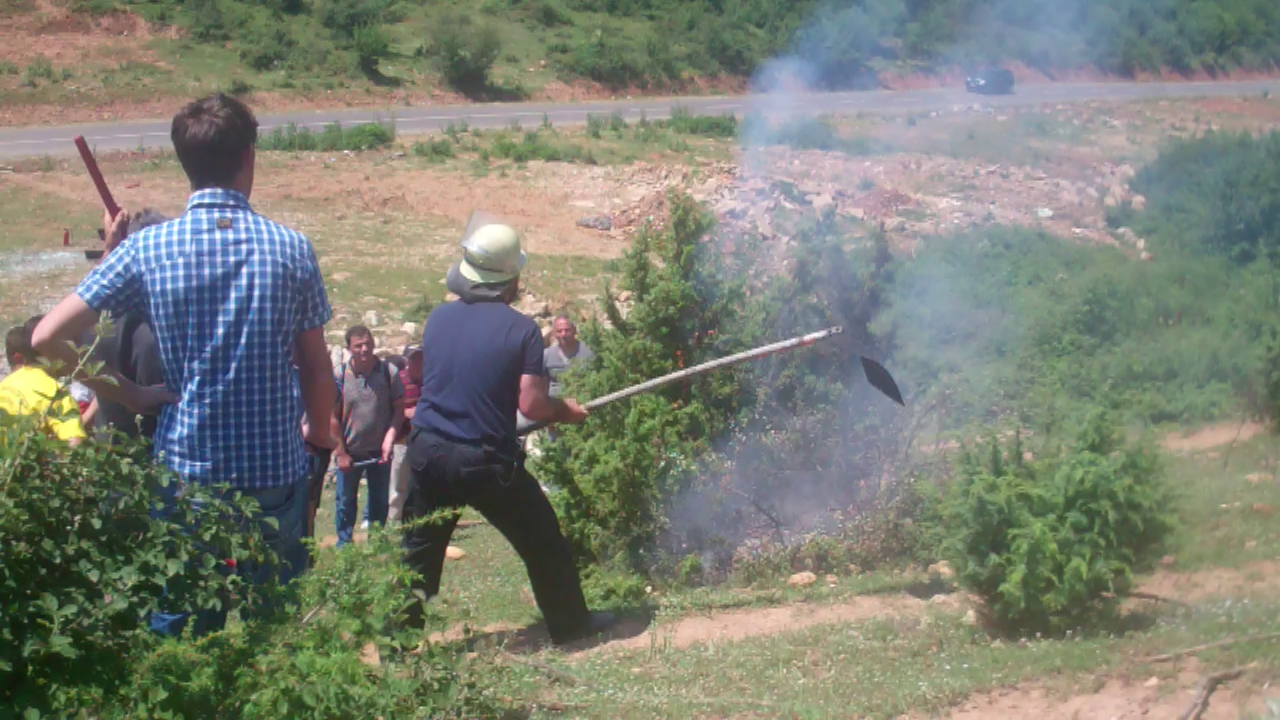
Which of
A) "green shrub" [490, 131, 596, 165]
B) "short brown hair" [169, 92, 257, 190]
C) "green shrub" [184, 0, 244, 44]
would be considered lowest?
"green shrub" [490, 131, 596, 165]

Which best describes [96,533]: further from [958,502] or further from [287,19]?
[287,19]

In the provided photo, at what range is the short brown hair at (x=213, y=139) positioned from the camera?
3.60 m

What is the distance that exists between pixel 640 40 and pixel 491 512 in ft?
121

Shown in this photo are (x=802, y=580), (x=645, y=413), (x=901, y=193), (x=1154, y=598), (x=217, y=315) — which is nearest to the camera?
(x=217, y=315)

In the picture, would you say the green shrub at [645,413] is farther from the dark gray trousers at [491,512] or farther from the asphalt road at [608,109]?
the asphalt road at [608,109]

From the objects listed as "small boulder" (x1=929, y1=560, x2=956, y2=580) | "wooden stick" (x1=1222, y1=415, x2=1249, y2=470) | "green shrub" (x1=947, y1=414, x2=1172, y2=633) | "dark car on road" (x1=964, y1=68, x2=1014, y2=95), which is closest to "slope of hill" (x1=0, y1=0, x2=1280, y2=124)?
"dark car on road" (x1=964, y1=68, x2=1014, y2=95)

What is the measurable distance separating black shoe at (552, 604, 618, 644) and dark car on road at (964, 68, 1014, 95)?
2673cm

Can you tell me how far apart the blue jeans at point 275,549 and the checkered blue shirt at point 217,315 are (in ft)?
0.26

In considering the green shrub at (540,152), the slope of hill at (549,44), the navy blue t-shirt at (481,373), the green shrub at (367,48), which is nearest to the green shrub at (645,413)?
the navy blue t-shirt at (481,373)

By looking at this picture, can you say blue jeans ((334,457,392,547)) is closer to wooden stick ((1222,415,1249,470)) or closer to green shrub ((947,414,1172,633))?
green shrub ((947,414,1172,633))

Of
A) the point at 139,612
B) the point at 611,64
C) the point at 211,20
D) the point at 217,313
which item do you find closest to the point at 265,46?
the point at 211,20

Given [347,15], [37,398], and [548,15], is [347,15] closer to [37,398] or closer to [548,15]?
[548,15]

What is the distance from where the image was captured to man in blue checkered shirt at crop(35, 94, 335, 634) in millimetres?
3535

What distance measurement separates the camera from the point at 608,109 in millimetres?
34750
